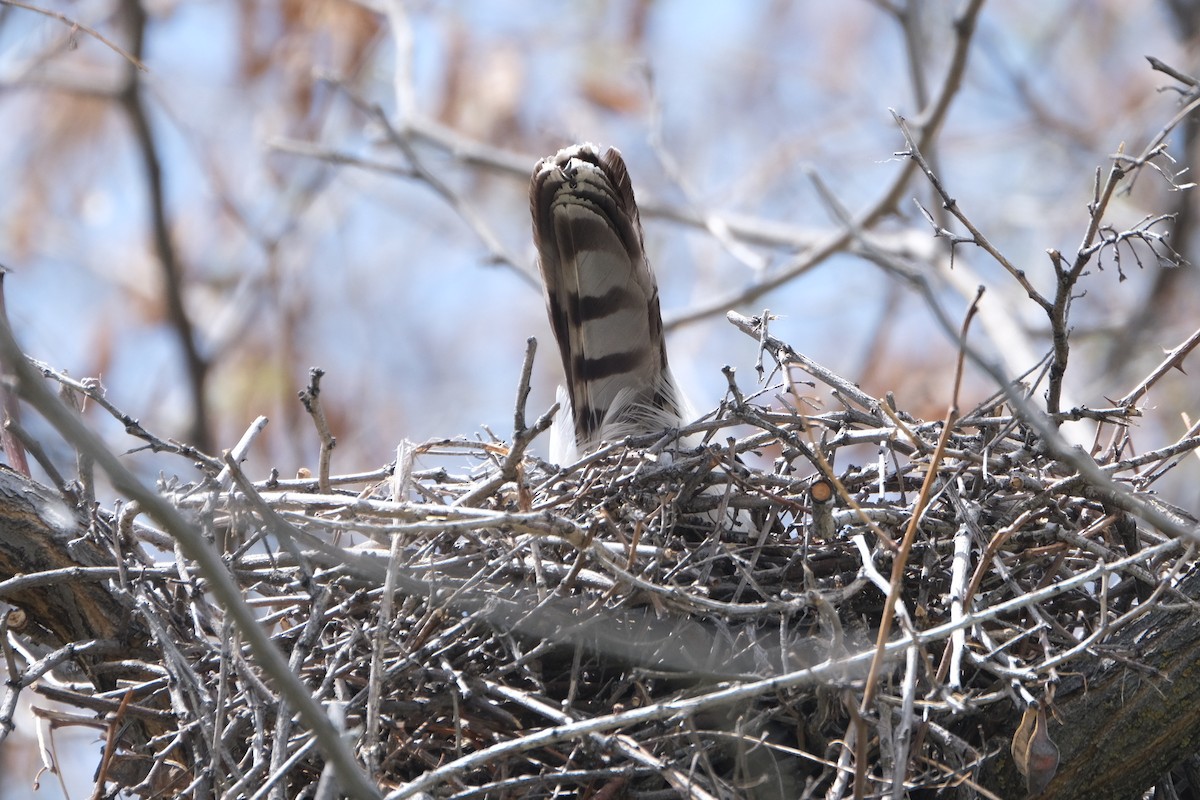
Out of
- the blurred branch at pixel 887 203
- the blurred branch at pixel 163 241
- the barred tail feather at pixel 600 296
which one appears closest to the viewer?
the barred tail feather at pixel 600 296

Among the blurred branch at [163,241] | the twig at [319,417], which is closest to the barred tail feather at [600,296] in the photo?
the twig at [319,417]

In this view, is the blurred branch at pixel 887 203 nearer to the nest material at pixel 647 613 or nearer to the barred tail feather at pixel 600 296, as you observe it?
the barred tail feather at pixel 600 296

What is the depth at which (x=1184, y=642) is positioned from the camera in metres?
2.28

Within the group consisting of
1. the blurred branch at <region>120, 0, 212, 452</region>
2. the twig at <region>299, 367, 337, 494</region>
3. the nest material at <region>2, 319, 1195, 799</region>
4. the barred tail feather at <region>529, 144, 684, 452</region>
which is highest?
the blurred branch at <region>120, 0, 212, 452</region>

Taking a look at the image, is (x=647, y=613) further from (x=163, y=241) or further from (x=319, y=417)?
(x=163, y=241)

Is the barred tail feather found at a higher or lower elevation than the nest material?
higher

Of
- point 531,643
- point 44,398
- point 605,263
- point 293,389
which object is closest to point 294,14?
point 293,389

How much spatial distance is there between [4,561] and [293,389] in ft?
16.0

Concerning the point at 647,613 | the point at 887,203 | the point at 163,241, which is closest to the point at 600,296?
the point at 647,613

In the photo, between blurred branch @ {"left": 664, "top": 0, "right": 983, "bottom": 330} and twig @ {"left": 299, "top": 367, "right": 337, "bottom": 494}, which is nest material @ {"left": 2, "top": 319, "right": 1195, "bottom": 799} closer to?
twig @ {"left": 299, "top": 367, "right": 337, "bottom": 494}

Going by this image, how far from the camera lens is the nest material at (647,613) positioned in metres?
2.23

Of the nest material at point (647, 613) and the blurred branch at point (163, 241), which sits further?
the blurred branch at point (163, 241)

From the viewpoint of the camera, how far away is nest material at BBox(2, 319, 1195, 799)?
87.8 inches

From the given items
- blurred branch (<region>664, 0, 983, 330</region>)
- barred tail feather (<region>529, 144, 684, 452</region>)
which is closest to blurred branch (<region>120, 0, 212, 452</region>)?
blurred branch (<region>664, 0, 983, 330</region>)
